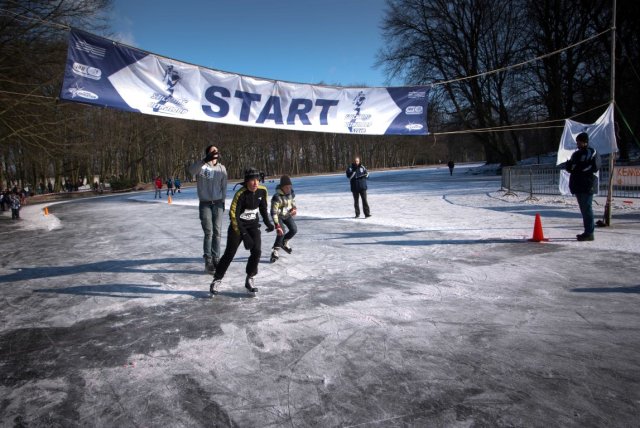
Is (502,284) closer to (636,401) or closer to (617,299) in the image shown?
(617,299)

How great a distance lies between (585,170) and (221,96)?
689 cm

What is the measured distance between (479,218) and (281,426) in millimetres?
9810

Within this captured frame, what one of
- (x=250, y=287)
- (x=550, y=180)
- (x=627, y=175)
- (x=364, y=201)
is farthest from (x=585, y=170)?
(x=550, y=180)

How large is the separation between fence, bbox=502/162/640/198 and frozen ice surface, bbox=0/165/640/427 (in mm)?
6750

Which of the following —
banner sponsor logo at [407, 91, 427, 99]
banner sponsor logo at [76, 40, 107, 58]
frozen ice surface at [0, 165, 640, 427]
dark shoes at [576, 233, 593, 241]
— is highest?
banner sponsor logo at [76, 40, 107, 58]

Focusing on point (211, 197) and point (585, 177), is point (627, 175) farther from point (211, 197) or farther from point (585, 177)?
point (211, 197)

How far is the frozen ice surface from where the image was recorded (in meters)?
2.49

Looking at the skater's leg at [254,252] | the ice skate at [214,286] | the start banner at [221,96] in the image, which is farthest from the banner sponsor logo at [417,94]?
the ice skate at [214,286]

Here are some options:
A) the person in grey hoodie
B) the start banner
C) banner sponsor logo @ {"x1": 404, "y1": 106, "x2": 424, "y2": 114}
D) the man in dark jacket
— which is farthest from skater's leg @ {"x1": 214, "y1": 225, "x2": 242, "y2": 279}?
the man in dark jacket

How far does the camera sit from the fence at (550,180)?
1230 centimetres

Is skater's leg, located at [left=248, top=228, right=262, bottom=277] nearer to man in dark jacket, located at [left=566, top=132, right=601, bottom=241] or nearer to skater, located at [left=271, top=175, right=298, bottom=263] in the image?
skater, located at [left=271, top=175, right=298, bottom=263]

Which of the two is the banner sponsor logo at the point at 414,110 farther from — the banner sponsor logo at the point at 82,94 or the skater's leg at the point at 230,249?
the banner sponsor logo at the point at 82,94

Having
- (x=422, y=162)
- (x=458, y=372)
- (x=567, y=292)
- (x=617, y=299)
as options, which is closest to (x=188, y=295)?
(x=458, y=372)

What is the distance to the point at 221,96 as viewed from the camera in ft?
20.7
